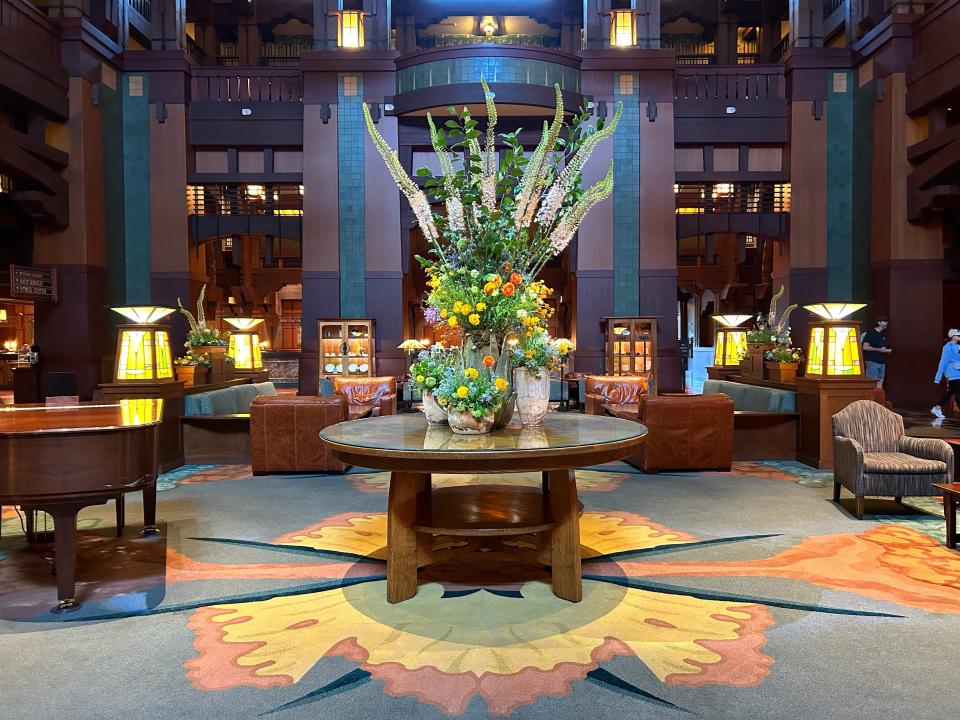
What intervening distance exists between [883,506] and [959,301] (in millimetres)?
11146

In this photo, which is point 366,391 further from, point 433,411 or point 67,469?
point 67,469

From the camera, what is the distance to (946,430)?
8516 mm

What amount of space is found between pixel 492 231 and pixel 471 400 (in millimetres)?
841

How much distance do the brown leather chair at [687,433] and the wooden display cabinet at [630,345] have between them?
5837 mm

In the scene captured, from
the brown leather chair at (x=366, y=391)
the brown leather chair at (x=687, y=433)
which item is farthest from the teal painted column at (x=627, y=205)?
the brown leather chair at (x=687, y=433)

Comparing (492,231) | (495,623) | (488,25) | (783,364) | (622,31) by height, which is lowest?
(495,623)

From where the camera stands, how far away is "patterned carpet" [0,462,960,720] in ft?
7.91

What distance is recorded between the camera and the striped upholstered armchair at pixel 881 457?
15.5 ft

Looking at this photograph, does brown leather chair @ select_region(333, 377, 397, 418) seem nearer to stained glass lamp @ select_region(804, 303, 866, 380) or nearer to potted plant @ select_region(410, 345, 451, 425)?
stained glass lamp @ select_region(804, 303, 866, 380)

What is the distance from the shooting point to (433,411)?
3.64 meters

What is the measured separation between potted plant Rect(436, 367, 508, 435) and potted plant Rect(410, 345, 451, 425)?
0.41ft

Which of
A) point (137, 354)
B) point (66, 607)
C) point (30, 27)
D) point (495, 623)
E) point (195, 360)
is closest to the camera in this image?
point (495, 623)

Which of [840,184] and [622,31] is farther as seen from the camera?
[622,31]

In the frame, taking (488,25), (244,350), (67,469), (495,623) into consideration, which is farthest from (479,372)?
(488,25)
